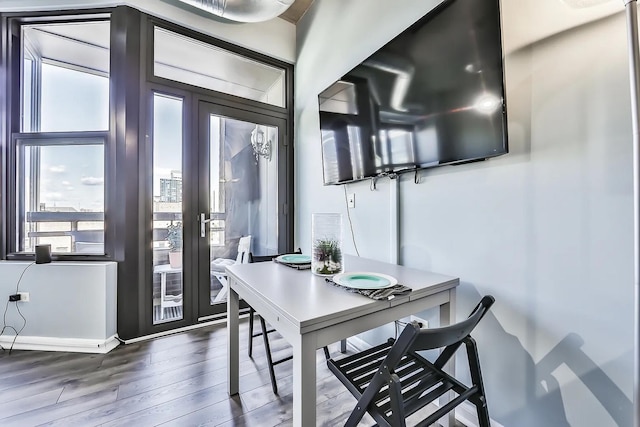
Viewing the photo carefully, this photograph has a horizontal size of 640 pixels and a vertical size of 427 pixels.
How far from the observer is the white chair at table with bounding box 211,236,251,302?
275cm

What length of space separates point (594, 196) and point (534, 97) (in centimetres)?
47

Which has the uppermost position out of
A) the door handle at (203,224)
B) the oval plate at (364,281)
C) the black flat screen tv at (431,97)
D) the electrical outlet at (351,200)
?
the black flat screen tv at (431,97)

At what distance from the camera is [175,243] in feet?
8.34

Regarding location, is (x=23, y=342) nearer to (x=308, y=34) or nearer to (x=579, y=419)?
(x=579, y=419)

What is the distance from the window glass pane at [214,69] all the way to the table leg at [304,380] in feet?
8.64

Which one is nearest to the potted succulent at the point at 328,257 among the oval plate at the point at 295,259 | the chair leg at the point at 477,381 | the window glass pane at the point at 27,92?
the oval plate at the point at 295,259

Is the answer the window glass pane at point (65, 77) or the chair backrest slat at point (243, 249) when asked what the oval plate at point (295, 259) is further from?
the window glass pane at point (65, 77)

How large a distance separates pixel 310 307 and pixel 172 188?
6.96 feet

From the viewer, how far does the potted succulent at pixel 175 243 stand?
252cm

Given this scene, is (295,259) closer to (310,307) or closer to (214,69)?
(310,307)

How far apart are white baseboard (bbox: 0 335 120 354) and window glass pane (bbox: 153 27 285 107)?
90.0 inches

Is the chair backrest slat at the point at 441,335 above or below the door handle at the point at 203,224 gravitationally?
below

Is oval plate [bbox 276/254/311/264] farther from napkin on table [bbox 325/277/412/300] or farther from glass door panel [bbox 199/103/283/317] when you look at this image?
glass door panel [bbox 199/103/283/317]

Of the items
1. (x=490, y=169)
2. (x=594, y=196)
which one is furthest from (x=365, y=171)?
(x=594, y=196)
